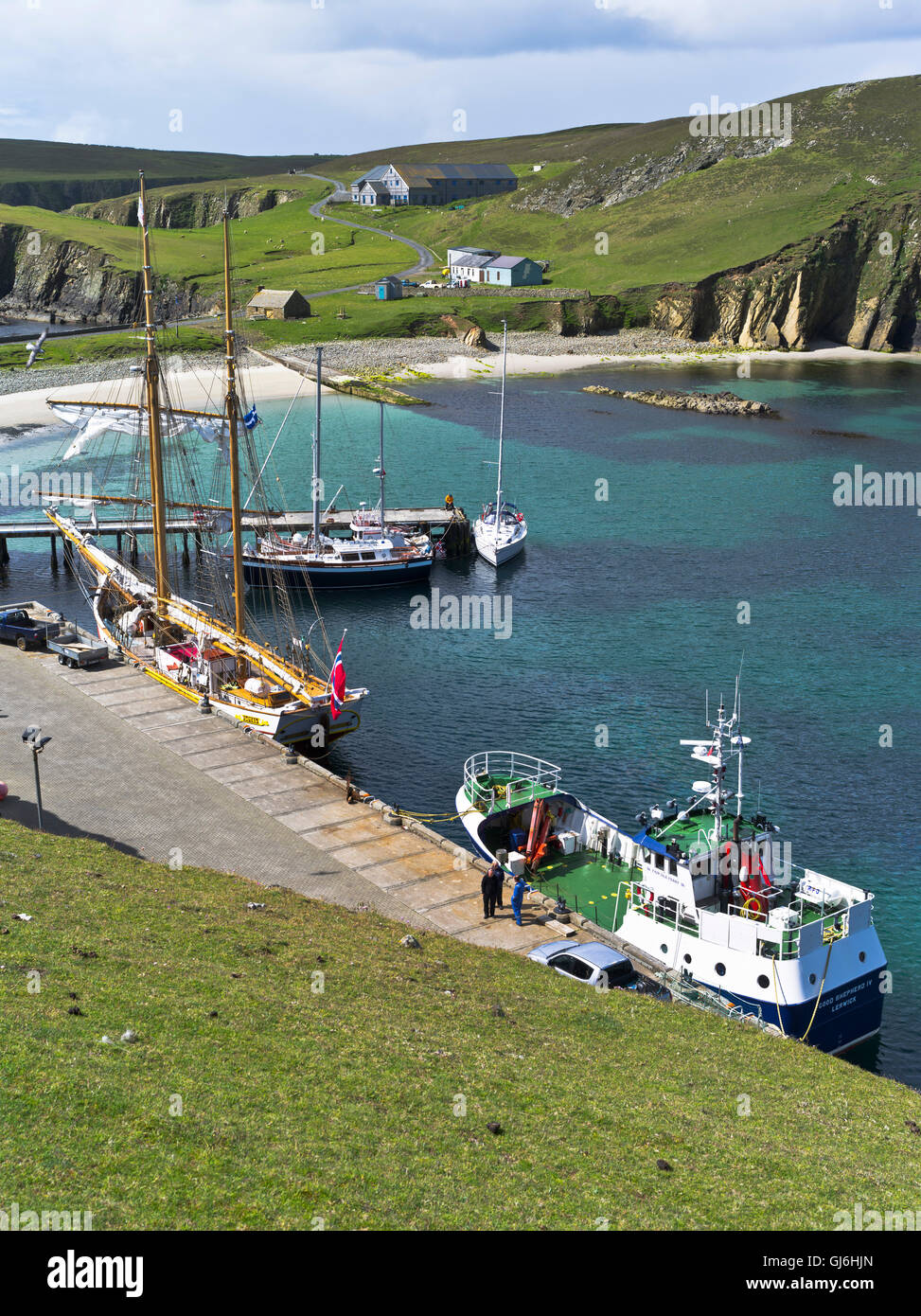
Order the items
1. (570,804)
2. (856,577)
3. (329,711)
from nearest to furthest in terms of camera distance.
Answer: (570,804) → (329,711) → (856,577)

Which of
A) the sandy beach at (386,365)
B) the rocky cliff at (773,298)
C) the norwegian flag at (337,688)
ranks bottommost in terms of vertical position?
the norwegian flag at (337,688)

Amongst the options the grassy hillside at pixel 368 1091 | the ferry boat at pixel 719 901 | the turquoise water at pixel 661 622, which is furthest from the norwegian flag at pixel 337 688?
the grassy hillside at pixel 368 1091

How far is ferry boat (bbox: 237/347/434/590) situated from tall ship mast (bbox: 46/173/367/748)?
183 centimetres

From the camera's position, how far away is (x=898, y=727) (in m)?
59.8

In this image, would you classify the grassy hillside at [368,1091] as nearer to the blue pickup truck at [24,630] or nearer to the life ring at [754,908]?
the life ring at [754,908]

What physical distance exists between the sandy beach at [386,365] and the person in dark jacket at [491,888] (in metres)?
94.3

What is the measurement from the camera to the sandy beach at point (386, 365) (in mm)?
136250

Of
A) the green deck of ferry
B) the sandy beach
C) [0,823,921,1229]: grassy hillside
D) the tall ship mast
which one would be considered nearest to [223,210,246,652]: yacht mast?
the tall ship mast

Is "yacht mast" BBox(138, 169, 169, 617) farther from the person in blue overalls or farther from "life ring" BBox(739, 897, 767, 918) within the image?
"life ring" BBox(739, 897, 767, 918)

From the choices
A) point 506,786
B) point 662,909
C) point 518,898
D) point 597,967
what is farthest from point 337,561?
point 597,967
